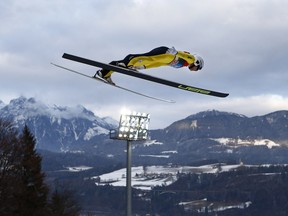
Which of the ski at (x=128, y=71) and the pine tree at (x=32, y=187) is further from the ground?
the ski at (x=128, y=71)

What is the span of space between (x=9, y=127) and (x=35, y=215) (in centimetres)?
800

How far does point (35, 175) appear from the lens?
1505 inches

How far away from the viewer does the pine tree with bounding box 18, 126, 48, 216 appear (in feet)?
123

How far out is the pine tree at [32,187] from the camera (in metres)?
37.5

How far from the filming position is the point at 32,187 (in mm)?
38031

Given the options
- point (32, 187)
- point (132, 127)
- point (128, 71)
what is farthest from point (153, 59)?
point (32, 187)

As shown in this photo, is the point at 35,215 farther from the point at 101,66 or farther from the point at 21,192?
→ the point at 101,66

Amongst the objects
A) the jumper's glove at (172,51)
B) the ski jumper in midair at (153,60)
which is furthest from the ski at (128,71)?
the jumper's glove at (172,51)

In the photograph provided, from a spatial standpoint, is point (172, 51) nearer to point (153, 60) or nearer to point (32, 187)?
point (153, 60)

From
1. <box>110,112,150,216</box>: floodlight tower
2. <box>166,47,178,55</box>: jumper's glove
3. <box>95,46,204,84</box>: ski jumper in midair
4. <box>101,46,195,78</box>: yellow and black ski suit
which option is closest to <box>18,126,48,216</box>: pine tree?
<box>110,112,150,216</box>: floodlight tower

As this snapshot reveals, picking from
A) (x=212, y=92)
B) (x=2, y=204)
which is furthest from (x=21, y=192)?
(x=212, y=92)

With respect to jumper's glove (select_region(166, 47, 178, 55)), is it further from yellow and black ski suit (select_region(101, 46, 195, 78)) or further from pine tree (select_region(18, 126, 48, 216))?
pine tree (select_region(18, 126, 48, 216))

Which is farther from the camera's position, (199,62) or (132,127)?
(132,127)

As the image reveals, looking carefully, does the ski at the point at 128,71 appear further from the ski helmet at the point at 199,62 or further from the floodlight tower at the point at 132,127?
the floodlight tower at the point at 132,127
